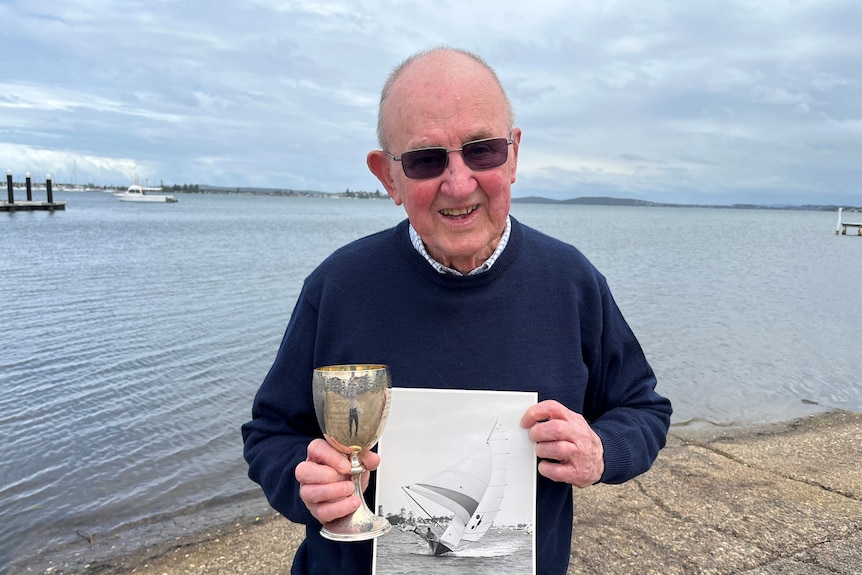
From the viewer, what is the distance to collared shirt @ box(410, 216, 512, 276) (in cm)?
186

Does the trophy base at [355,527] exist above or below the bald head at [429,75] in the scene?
below

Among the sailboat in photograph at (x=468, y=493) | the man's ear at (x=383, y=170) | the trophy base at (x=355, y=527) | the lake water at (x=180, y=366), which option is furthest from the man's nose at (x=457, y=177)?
the lake water at (x=180, y=366)

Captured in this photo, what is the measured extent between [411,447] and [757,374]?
11.2m

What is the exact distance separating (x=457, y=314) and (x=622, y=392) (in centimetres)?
63

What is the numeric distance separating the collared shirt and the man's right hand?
2.07 feet

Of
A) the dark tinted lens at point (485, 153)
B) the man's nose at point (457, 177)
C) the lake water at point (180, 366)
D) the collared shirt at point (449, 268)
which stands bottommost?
the lake water at point (180, 366)

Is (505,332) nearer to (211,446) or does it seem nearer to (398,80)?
(398,80)

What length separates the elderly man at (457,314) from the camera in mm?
1729

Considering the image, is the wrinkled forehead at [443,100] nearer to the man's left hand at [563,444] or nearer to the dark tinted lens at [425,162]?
the dark tinted lens at [425,162]

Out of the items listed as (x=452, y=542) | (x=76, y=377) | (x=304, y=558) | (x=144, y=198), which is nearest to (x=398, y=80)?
(x=452, y=542)

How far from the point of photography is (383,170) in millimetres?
1960

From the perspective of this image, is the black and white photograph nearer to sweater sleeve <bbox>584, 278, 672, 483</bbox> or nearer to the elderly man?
the elderly man

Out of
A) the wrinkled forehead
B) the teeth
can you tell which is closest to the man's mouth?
the teeth

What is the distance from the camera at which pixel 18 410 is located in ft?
27.5
